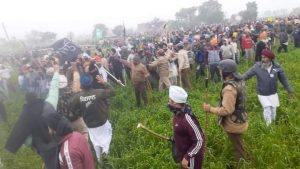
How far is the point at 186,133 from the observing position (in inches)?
193

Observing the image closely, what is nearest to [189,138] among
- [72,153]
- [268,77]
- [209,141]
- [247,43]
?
[72,153]

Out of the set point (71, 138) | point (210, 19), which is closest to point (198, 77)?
point (71, 138)

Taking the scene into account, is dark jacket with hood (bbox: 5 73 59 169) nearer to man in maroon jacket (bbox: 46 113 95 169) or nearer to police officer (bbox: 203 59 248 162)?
man in maroon jacket (bbox: 46 113 95 169)

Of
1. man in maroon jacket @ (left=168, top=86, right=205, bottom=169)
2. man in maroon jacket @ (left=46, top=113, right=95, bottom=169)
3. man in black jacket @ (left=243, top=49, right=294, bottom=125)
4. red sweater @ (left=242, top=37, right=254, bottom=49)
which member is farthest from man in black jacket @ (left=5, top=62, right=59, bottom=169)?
red sweater @ (left=242, top=37, right=254, bottom=49)

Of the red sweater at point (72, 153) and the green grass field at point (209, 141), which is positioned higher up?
the red sweater at point (72, 153)

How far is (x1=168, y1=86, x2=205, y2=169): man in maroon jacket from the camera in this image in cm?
483

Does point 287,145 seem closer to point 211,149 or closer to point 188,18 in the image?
point 211,149

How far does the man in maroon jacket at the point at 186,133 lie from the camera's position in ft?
15.9

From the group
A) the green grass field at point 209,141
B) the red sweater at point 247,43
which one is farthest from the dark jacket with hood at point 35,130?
the red sweater at point 247,43

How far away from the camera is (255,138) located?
24.6 ft

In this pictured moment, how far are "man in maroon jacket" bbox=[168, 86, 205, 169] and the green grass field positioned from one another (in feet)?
5.77

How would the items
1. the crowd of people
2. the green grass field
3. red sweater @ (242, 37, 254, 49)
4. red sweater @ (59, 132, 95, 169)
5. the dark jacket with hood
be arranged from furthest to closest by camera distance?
red sweater @ (242, 37, 254, 49)
the green grass field
the dark jacket with hood
the crowd of people
red sweater @ (59, 132, 95, 169)

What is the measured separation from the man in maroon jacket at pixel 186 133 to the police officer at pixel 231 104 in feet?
2.57

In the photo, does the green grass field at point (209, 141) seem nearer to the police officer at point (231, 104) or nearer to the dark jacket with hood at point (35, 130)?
the police officer at point (231, 104)
